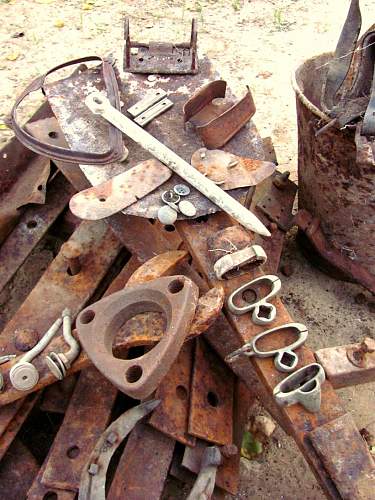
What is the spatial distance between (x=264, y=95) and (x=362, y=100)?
6.64ft

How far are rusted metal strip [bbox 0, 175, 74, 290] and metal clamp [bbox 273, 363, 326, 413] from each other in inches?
51.5

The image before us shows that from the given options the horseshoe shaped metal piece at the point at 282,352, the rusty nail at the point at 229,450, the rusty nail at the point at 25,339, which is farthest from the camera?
the rusty nail at the point at 25,339

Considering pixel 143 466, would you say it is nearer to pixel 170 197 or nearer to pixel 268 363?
pixel 268 363

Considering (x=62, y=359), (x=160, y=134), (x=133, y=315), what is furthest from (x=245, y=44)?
(x=62, y=359)

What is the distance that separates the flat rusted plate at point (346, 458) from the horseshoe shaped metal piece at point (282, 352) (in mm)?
202

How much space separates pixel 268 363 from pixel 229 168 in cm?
82

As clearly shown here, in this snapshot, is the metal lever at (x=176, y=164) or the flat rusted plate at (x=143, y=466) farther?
the metal lever at (x=176, y=164)

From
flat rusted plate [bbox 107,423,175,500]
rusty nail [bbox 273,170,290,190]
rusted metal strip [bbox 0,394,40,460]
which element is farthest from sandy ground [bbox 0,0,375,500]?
rusted metal strip [bbox 0,394,40,460]

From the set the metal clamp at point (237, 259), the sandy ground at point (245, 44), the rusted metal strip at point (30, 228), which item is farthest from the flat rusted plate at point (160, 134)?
the sandy ground at point (245, 44)

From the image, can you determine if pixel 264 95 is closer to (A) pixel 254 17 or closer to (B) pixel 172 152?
(A) pixel 254 17

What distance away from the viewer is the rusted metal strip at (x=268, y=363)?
1493mm

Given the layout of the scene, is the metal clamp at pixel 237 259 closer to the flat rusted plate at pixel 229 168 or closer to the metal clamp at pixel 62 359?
the flat rusted plate at pixel 229 168

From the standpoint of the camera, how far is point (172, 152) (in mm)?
2031

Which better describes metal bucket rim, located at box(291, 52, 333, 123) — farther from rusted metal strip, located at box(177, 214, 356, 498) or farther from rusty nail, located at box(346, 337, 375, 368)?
rusty nail, located at box(346, 337, 375, 368)
